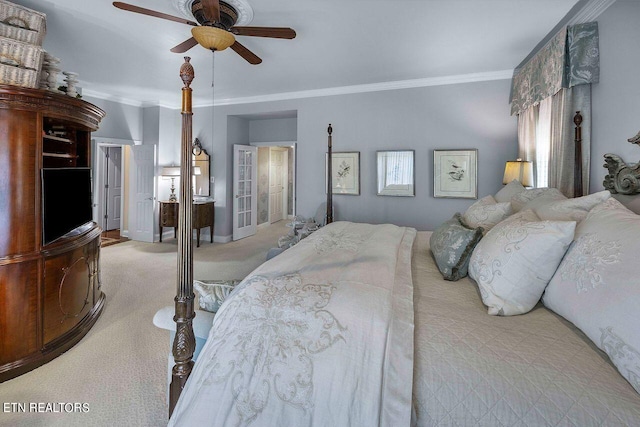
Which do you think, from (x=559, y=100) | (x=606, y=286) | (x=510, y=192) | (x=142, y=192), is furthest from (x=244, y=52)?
(x=142, y=192)

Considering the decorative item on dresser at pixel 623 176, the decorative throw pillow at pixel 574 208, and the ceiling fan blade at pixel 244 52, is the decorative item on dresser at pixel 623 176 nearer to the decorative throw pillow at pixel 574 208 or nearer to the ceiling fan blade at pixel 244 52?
the decorative throw pillow at pixel 574 208

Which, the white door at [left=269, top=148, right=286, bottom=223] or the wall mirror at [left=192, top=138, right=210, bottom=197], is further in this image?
the white door at [left=269, top=148, right=286, bottom=223]

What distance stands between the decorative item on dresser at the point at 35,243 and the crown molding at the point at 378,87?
3217 mm

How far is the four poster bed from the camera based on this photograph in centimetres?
87

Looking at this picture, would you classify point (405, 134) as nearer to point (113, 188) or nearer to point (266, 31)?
point (266, 31)

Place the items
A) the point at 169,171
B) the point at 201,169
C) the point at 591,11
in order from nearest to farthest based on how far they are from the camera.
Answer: the point at 591,11 < the point at 169,171 < the point at 201,169

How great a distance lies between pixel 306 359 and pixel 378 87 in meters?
4.46

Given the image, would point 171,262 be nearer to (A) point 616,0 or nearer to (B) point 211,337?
(B) point 211,337

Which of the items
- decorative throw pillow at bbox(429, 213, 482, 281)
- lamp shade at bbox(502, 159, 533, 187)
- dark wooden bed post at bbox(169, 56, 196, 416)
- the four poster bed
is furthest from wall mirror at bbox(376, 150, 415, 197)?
dark wooden bed post at bbox(169, 56, 196, 416)

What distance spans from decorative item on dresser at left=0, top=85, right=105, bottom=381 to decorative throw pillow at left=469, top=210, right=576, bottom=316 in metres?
2.71

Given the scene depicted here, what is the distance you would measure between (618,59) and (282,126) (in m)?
5.14

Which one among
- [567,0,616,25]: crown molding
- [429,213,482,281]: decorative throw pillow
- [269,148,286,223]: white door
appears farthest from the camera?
[269,148,286,223]: white door

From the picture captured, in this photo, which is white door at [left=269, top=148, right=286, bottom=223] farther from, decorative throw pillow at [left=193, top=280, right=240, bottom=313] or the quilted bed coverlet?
the quilted bed coverlet

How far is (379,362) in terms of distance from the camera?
989 millimetres
